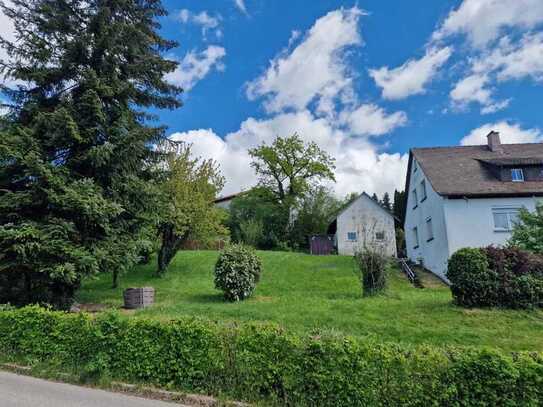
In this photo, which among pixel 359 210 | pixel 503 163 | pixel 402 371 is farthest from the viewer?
pixel 359 210

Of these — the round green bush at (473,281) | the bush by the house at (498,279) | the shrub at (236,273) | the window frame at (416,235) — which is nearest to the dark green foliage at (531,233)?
the bush by the house at (498,279)

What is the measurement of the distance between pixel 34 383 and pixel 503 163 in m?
20.8

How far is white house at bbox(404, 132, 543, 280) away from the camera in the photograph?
16422mm

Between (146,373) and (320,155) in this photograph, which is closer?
(146,373)

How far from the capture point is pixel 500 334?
713cm

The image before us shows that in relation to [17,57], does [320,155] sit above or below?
above

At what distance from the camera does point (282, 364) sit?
4543 mm

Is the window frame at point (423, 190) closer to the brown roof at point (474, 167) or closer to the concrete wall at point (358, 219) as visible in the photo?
the brown roof at point (474, 167)

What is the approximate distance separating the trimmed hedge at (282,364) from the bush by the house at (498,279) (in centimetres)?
572

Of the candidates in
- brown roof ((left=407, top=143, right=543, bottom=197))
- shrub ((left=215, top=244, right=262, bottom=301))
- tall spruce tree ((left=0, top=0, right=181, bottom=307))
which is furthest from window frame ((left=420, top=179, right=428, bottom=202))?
tall spruce tree ((left=0, top=0, right=181, bottom=307))

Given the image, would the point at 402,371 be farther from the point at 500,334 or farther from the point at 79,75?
the point at 79,75

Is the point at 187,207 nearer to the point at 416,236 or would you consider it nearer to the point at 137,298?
the point at 137,298

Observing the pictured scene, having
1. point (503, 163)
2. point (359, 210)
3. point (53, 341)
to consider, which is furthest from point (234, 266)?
point (359, 210)

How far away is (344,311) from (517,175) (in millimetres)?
14929
